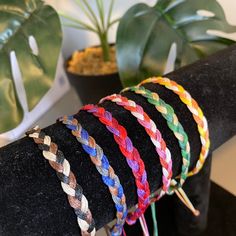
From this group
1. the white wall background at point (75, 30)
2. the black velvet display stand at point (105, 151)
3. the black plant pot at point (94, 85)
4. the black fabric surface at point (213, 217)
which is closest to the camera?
the black velvet display stand at point (105, 151)

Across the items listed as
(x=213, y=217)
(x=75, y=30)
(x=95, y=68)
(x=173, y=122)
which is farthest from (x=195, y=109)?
(x=75, y=30)

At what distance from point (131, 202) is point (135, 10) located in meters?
0.34

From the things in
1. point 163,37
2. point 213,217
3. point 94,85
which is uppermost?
point 163,37

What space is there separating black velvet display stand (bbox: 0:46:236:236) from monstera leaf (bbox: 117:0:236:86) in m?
0.10

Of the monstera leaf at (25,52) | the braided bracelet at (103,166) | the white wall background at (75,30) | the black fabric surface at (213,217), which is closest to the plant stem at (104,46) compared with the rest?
the white wall background at (75,30)

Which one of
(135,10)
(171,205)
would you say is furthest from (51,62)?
(171,205)

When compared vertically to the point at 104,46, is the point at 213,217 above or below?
below

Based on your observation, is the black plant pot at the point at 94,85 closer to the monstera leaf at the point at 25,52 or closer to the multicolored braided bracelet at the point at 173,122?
the monstera leaf at the point at 25,52

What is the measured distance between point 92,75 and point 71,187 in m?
0.43

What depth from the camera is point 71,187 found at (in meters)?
0.28

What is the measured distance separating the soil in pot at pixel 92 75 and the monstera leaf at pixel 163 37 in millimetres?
171

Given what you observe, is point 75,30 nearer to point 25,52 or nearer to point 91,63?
point 91,63

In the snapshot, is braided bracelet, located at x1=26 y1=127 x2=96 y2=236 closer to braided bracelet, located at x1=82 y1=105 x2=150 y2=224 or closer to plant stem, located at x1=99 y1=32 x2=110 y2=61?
braided bracelet, located at x1=82 y1=105 x2=150 y2=224

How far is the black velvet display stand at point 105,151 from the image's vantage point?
0.27 m
